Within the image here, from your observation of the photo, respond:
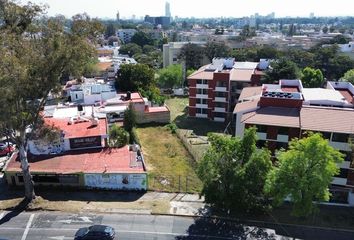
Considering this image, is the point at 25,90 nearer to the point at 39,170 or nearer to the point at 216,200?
the point at 39,170

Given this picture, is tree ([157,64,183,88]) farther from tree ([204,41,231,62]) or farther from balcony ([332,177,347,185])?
balcony ([332,177,347,185])

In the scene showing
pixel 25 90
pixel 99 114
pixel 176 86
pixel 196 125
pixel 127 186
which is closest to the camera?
Answer: pixel 25 90

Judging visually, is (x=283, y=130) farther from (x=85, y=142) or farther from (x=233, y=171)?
(x=85, y=142)

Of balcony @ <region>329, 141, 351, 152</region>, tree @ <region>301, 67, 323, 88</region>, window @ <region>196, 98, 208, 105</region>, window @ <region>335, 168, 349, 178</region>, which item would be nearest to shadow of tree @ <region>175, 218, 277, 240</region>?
window @ <region>335, 168, 349, 178</region>

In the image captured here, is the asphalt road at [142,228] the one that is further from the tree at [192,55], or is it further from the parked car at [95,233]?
the tree at [192,55]

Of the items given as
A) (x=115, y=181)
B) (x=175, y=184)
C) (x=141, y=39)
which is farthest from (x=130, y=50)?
(x=115, y=181)

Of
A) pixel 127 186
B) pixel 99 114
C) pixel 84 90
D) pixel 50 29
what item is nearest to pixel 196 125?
pixel 99 114
